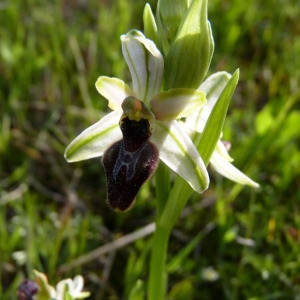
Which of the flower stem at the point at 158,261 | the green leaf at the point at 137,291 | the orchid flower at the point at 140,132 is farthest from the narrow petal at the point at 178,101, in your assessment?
the green leaf at the point at 137,291

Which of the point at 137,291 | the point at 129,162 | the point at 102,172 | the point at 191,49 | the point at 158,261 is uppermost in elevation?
the point at 191,49

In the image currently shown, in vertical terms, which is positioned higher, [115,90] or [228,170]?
[115,90]

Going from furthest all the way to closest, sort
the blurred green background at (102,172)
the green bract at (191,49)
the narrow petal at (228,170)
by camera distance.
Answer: the blurred green background at (102,172) → the narrow petal at (228,170) → the green bract at (191,49)

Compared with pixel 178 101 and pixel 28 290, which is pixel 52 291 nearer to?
pixel 28 290

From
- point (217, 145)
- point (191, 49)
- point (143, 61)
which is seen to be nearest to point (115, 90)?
point (143, 61)

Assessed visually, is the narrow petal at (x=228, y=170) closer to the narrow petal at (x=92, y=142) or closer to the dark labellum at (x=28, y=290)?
the narrow petal at (x=92, y=142)

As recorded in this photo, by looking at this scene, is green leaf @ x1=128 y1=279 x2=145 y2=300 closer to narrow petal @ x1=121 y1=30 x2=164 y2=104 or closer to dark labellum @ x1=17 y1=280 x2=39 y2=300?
dark labellum @ x1=17 y1=280 x2=39 y2=300

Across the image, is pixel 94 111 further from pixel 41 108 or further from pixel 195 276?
pixel 195 276

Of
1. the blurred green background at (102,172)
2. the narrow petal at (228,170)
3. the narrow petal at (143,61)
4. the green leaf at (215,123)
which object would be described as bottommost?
the blurred green background at (102,172)
